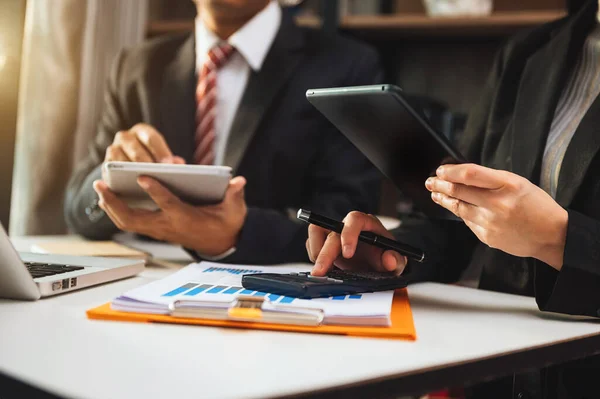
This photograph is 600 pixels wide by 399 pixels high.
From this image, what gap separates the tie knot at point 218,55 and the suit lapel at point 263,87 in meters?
0.09

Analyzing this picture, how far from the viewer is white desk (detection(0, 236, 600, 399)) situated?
1.54 feet

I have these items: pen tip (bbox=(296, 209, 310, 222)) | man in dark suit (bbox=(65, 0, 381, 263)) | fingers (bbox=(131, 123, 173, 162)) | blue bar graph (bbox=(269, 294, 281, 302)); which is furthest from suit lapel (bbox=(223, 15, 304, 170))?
blue bar graph (bbox=(269, 294, 281, 302))

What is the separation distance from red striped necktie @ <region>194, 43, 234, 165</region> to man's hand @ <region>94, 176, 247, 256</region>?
0.47 m

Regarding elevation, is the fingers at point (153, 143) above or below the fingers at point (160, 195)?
above

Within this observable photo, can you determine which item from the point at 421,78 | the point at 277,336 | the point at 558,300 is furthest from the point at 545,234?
the point at 421,78

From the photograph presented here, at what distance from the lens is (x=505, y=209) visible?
0.71m

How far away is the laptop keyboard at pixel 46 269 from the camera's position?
0.80m

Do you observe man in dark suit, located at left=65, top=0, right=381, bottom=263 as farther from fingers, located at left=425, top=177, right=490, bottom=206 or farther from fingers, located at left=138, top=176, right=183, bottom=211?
fingers, located at left=425, top=177, right=490, bottom=206

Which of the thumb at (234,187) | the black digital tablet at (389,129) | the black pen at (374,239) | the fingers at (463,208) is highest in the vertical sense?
the black digital tablet at (389,129)

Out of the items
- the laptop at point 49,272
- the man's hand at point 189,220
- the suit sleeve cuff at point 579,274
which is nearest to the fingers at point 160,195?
the man's hand at point 189,220

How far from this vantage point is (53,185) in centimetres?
182

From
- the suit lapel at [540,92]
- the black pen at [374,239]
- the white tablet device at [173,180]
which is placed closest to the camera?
the black pen at [374,239]

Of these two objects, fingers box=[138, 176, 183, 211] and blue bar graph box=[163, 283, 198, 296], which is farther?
fingers box=[138, 176, 183, 211]

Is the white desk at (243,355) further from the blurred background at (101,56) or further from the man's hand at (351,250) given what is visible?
the blurred background at (101,56)
